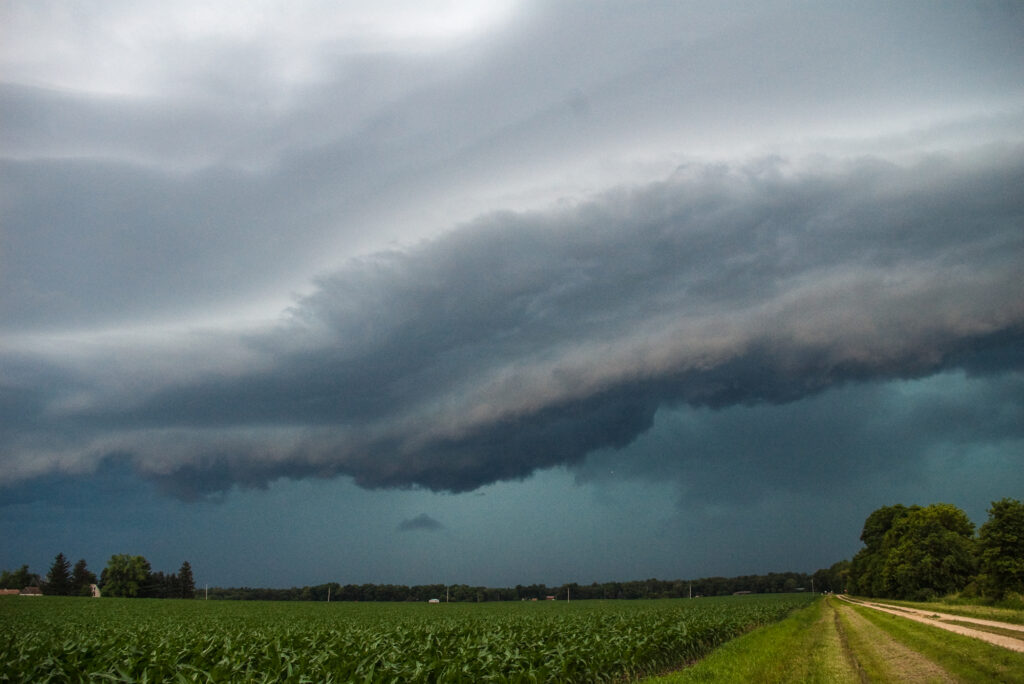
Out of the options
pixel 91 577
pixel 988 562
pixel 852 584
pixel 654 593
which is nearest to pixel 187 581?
pixel 91 577

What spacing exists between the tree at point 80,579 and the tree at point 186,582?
817 inches

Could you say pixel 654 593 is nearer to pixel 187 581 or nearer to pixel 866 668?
pixel 187 581

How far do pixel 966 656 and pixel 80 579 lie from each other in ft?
612

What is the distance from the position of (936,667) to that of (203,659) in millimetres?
19681

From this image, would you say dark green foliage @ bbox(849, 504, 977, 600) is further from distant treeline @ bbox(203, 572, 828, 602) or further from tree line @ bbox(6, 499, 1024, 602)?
distant treeline @ bbox(203, 572, 828, 602)

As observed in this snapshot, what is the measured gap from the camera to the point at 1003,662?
1633 centimetres

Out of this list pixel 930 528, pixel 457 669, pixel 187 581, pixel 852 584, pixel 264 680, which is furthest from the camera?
pixel 187 581

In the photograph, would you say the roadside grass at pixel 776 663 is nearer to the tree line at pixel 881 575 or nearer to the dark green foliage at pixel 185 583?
the tree line at pixel 881 575

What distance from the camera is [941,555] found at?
72.2 m

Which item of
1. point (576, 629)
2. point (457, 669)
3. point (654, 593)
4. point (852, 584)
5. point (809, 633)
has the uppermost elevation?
point (457, 669)

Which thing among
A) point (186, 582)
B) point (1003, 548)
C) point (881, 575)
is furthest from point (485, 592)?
point (1003, 548)

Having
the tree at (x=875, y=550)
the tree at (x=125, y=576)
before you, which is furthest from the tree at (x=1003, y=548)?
the tree at (x=125, y=576)

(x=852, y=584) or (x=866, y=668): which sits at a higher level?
(x=866, y=668)

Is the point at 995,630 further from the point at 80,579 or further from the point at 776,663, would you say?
the point at 80,579
